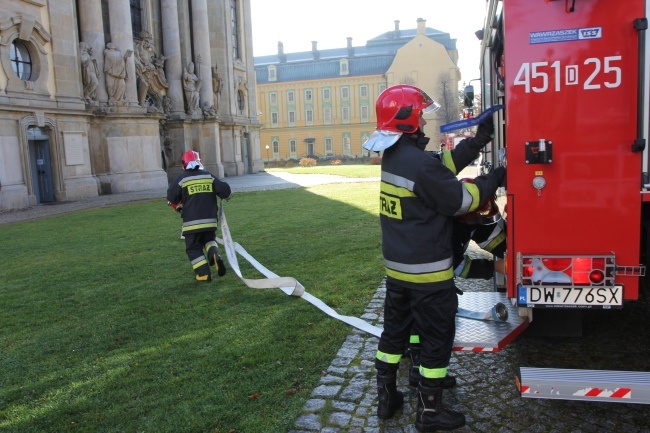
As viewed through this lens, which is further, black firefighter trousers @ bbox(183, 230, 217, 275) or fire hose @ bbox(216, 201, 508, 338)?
black firefighter trousers @ bbox(183, 230, 217, 275)

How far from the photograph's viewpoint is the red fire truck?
334cm

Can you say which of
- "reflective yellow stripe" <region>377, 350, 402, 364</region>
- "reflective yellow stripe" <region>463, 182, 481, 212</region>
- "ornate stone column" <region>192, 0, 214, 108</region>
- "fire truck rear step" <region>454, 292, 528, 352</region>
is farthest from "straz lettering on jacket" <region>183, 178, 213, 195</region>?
"ornate stone column" <region>192, 0, 214, 108</region>

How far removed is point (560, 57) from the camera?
11.2ft

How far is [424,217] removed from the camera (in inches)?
143

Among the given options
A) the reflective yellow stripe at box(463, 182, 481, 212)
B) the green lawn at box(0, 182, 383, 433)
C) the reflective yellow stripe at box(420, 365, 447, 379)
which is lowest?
the green lawn at box(0, 182, 383, 433)

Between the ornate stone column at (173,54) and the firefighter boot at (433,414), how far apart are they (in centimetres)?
3058

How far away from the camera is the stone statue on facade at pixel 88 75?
77.1ft

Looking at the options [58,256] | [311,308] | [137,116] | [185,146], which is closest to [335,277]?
[311,308]

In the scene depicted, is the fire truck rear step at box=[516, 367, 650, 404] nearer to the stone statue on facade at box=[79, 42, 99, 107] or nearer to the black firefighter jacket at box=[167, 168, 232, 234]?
the black firefighter jacket at box=[167, 168, 232, 234]

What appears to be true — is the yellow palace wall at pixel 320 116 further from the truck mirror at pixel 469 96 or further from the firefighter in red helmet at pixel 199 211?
the truck mirror at pixel 469 96

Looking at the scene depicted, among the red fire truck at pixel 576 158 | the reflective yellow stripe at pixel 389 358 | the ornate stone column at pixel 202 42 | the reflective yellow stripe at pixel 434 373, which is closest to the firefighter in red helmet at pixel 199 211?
the reflective yellow stripe at pixel 389 358

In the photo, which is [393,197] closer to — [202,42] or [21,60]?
[21,60]

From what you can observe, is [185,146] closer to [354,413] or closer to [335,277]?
[335,277]

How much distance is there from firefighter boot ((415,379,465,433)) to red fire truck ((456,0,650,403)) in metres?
0.56
